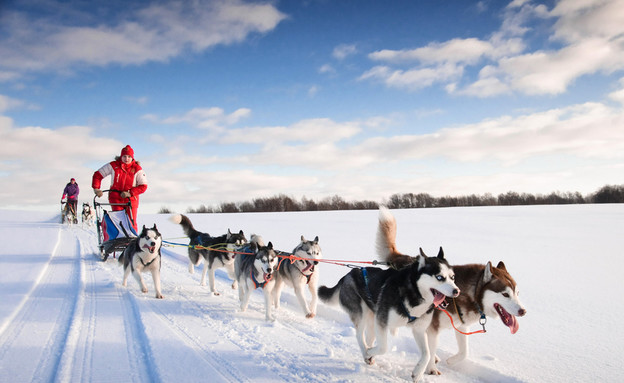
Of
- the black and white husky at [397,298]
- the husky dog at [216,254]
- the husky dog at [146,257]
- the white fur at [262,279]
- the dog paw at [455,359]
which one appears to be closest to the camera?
the black and white husky at [397,298]

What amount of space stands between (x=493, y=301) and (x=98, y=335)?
399 cm

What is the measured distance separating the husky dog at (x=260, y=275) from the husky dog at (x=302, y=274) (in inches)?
10.8

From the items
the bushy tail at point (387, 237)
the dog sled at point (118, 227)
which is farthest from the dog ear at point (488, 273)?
the dog sled at point (118, 227)

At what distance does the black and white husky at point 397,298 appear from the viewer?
3.02 metres

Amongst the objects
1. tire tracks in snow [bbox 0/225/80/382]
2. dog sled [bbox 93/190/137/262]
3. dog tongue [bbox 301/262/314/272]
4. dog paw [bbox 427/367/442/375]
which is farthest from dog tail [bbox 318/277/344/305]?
dog sled [bbox 93/190/137/262]

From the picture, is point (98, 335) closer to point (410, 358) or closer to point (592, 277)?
point (410, 358)

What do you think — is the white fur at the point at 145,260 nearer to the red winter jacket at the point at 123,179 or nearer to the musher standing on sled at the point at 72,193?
the red winter jacket at the point at 123,179

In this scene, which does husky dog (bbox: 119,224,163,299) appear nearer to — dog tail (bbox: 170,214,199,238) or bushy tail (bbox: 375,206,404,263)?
dog tail (bbox: 170,214,199,238)

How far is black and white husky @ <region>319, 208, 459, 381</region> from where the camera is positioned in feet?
9.91

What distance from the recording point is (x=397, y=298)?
3.21 meters

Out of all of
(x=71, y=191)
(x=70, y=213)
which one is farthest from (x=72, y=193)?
(x=70, y=213)

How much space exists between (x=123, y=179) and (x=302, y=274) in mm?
4736

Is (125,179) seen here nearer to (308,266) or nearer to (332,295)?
(308,266)

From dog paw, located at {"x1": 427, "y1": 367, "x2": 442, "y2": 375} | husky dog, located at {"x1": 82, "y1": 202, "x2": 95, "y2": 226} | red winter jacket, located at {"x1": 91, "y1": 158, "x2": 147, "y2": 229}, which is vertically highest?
red winter jacket, located at {"x1": 91, "y1": 158, "x2": 147, "y2": 229}
